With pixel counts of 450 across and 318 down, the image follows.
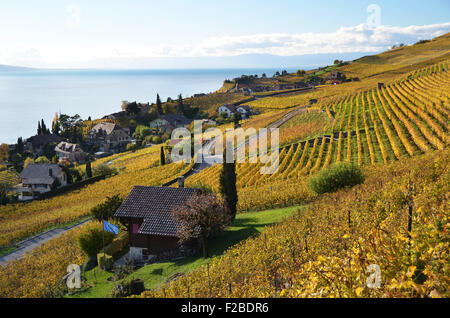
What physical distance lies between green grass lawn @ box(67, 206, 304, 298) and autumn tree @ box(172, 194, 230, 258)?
3.72 feet

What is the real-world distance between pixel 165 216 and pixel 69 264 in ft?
27.0

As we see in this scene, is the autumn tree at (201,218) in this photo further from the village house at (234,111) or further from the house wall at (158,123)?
the house wall at (158,123)

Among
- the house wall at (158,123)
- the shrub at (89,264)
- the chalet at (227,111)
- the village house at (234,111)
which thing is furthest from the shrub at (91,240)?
the house wall at (158,123)

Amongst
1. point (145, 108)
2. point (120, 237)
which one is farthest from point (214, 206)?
point (145, 108)

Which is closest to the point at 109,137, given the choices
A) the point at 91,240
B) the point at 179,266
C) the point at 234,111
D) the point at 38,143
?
the point at 38,143

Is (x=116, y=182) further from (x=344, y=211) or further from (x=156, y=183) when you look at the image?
(x=344, y=211)

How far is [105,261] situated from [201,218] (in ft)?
26.2

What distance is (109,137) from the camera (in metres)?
96.6

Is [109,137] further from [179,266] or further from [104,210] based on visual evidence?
[179,266]

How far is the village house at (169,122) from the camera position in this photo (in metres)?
106

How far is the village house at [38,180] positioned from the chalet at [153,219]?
40056 millimetres

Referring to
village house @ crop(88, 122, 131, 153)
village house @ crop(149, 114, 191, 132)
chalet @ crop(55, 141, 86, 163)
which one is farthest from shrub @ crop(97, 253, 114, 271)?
village house @ crop(149, 114, 191, 132)

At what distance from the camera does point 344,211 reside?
17141 millimetres

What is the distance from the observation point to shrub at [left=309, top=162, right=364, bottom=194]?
26.6 meters
